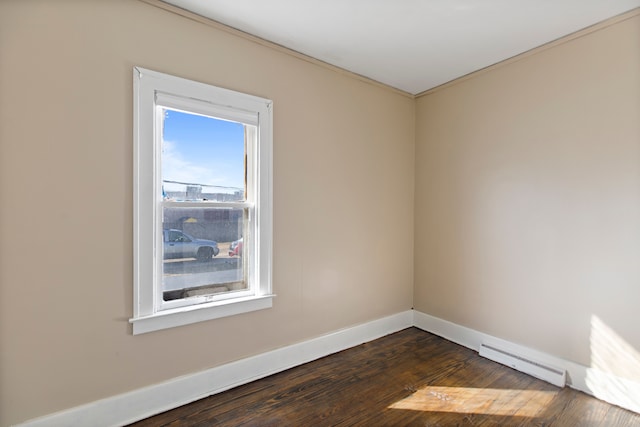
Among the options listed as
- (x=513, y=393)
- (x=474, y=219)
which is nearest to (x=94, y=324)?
(x=513, y=393)

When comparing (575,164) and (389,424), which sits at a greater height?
(575,164)

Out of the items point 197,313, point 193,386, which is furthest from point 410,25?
point 193,386

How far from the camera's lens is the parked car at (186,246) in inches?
84.1

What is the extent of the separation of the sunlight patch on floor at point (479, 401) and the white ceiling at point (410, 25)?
266 cm

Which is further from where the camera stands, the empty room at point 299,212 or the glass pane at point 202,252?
the glass pane at point 202,252

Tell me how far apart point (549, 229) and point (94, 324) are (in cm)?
330

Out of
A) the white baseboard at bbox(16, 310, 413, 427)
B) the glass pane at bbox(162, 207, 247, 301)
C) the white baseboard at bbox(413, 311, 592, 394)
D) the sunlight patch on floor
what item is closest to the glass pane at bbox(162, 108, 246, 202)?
the glass pane at bbox(162, 207, 247, 301)

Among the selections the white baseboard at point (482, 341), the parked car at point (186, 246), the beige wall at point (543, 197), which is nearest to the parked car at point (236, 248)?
the parked car at point (186, 246)

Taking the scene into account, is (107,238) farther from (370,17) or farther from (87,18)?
(370,17)

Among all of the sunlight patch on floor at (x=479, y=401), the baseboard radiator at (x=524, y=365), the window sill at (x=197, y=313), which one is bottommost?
the sunlight patch on floor at (x=479, y=401)

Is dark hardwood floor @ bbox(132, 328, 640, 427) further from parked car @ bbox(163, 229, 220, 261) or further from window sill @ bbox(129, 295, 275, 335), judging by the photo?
parked car @ bbox(163, 229, 220, 261)

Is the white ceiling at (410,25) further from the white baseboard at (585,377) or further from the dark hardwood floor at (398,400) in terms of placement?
the dark hardwood floor at (398,400)

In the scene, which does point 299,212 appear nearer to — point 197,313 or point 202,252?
point 202,252

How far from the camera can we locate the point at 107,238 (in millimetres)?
1888
